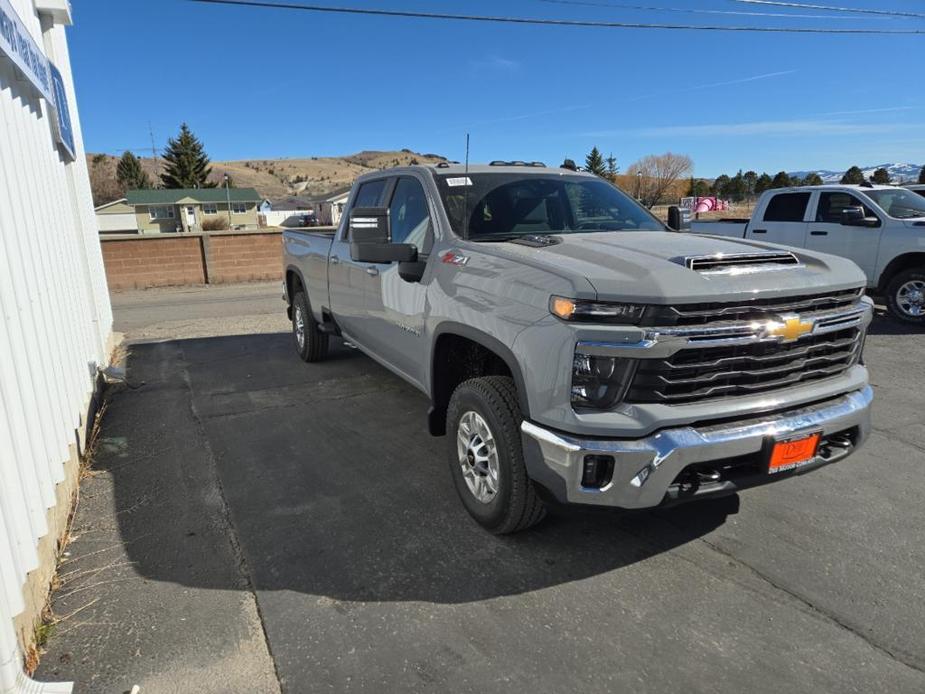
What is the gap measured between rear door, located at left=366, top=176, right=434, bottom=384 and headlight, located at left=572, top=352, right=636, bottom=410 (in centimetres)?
154

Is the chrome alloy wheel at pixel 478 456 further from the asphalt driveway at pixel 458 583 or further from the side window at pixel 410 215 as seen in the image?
the side window at pixel 410 215

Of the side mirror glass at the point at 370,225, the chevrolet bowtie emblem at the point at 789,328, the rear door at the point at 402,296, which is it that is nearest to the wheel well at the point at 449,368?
the rear door at the point at 402,296

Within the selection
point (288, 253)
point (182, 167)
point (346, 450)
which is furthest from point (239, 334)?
point (182, 167)

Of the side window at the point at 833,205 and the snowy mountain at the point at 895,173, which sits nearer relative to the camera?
the side window at the point at 833,205

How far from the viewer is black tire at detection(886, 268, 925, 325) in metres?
8.83

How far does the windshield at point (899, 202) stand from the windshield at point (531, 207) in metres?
6.94

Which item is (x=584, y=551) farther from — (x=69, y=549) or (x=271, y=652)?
(x=69, y=549)

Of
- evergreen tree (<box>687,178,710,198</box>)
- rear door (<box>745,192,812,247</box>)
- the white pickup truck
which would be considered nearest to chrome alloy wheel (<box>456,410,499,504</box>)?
the white pickup truck

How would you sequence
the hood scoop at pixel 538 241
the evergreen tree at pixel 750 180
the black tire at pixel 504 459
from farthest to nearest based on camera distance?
the evergreen tree at pixel 750 180
the hood scoop at pixel 538 241
the black tire at pixel 504 459

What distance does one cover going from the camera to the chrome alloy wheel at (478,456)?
3.23 m

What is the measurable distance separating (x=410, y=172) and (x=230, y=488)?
102 inches

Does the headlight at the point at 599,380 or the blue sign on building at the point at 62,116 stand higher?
the blue sign on building at the point at 62,116

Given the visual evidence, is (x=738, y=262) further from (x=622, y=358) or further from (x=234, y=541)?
(x=234, y=541)

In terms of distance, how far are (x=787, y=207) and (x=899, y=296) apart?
2264 mm
